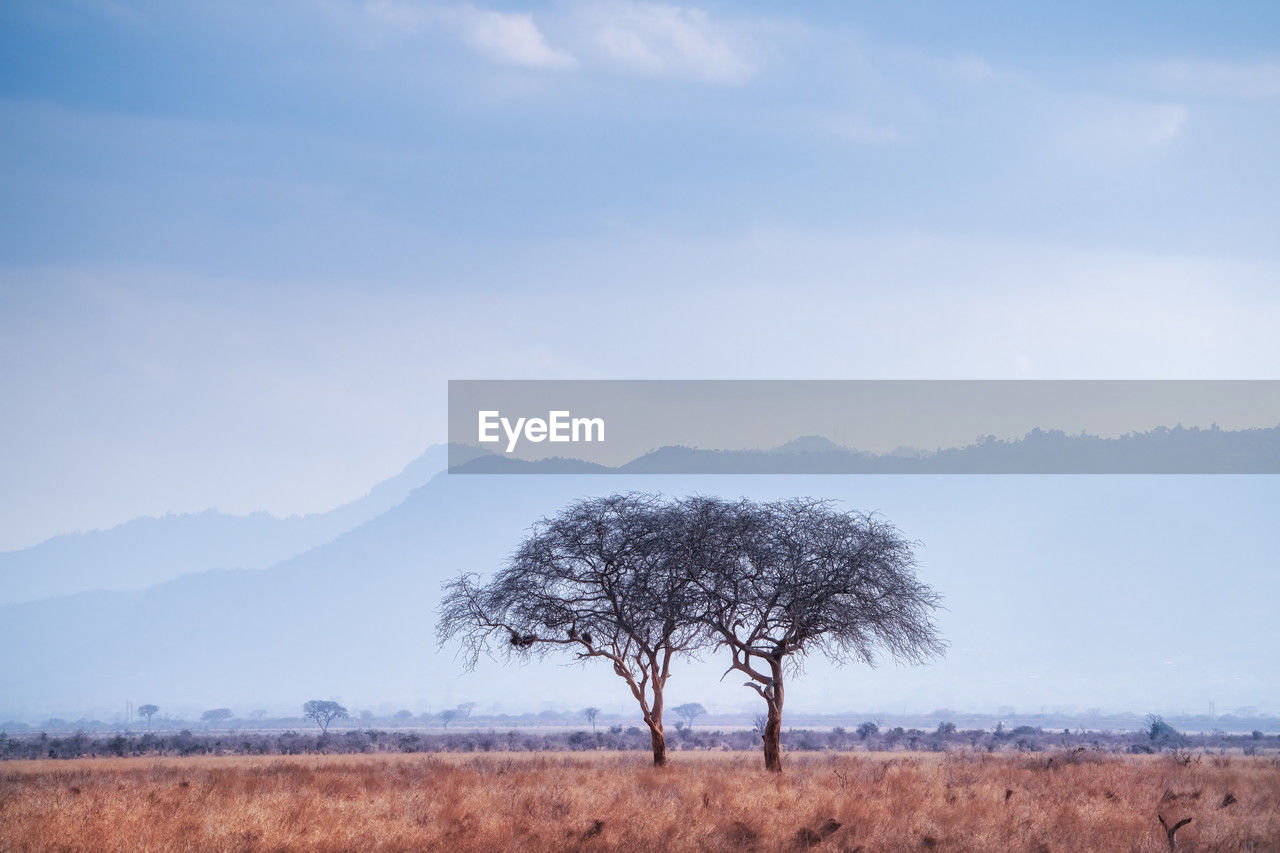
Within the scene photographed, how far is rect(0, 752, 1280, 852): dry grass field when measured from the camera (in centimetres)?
2150

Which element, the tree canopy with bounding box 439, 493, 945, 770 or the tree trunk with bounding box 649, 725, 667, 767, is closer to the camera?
the tree canopy with bounding box 439, 493, 945, 770

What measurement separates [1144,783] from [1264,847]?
1208cm

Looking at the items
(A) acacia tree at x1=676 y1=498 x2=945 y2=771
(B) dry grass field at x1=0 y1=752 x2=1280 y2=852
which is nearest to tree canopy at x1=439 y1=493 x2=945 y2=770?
(A) acacia tree at x1=676 y1=498 x2=945 y2=771

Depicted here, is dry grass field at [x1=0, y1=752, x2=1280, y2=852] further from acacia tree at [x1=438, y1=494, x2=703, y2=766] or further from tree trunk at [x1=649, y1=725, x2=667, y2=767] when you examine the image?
acacia tree at [x1=438, y1=494, x2=703, y2=766]

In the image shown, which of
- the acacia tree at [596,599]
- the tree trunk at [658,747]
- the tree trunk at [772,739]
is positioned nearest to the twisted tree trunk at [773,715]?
the tree trunk at [772,739]

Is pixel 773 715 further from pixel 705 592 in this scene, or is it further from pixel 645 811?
pixel 645 811

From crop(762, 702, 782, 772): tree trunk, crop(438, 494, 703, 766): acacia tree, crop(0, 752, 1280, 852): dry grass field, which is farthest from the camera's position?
crop(438, 494, 703, 766): acacia tree

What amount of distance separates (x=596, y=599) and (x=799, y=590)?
720 centimetres

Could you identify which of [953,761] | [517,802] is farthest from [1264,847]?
[953,761]

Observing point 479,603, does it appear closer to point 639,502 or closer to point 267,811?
point 639,502

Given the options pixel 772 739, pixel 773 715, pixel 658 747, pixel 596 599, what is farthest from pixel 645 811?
pixel 596 599

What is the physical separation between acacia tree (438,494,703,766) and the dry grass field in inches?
195

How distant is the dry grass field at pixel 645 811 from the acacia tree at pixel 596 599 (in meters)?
4.96

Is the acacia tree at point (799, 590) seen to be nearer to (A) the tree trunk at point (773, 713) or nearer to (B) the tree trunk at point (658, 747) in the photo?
(A) the tree trunk at point (773, 713)
